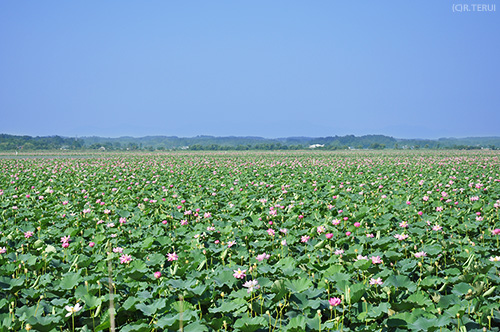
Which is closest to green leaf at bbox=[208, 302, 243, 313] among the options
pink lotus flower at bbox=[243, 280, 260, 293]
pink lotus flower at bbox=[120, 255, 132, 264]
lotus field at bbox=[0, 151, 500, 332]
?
lotus field at bbox=[0, 151, 500, 332]

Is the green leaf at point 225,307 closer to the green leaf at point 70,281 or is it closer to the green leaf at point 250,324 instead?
the green leaf at point 250,324

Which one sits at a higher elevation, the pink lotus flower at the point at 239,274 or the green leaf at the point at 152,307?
the pink lotus flower at the point at 239,274

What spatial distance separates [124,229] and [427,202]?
6017 mm

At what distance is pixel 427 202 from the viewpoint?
7.55 meters

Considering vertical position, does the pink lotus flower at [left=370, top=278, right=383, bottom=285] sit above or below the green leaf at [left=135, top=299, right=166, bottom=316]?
above

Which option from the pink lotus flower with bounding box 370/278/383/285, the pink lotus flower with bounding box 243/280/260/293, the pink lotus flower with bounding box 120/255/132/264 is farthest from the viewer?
the pink lotus flower with bounding box 120/255/132/264

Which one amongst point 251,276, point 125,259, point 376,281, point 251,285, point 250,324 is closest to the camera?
point 250,324

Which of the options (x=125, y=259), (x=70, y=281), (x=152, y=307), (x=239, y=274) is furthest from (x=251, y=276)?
(x=70, y=281)

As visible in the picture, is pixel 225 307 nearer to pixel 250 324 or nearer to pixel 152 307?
pixel 250 324

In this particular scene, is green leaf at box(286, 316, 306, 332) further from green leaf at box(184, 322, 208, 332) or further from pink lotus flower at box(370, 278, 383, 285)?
pink lotus flower at box(370, 278, 383, 285)

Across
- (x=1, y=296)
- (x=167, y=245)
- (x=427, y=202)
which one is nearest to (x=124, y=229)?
(x=167, y=245)

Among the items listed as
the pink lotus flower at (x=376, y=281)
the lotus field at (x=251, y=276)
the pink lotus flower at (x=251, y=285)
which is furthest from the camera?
the pink lotus flower at (x=376, y=281)

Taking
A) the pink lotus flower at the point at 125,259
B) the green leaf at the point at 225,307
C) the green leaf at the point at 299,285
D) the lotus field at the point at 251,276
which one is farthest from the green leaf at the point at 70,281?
the green leaf at the point at 299,285

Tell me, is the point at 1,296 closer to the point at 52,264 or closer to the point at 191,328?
the point at 52,264
